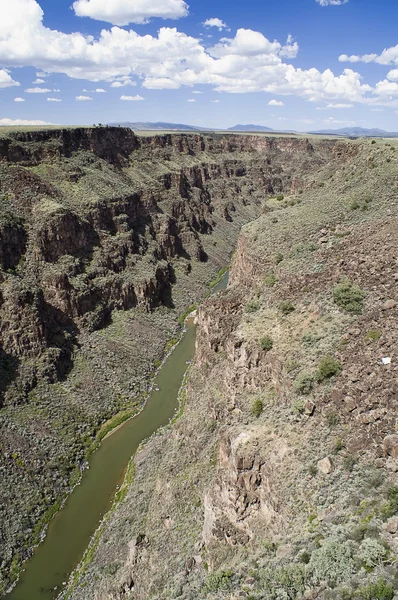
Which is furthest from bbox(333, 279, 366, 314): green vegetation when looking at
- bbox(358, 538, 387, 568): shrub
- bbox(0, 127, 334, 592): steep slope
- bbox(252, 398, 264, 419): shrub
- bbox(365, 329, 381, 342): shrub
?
bbox(0, 127, 334, 592): steep slope

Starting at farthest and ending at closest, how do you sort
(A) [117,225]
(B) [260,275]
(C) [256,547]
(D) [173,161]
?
1. (D) [173,161]
2. (A) [117,225]
3. (B) [260,275]
4. (C) [256,547]

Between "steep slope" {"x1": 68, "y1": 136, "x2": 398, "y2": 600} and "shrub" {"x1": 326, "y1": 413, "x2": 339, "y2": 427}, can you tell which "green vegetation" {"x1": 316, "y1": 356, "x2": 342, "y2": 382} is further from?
"shrub" {"x1": 326, "y1": 413, "x2": 339, "y2": 427}

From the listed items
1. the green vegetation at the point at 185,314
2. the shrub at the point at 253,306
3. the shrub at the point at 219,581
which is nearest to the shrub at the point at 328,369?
the shrub at the point at 219,581

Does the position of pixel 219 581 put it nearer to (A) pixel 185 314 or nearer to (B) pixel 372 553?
(B) pixel 372 553

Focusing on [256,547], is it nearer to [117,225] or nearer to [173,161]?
[117,225]

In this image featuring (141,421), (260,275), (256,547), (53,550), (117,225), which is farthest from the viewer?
(117,225)

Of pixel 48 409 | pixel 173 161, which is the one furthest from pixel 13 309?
pixel 173 161

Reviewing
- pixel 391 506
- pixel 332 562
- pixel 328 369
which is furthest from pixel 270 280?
pixel 332 562
